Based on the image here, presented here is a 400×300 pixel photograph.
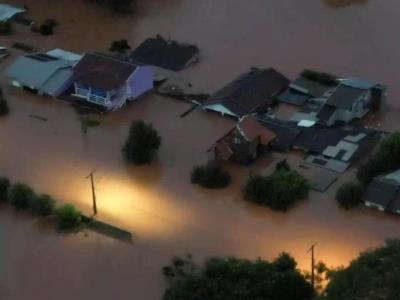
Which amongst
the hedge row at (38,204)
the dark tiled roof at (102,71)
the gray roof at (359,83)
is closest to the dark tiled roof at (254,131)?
the gray roof at (359,83)

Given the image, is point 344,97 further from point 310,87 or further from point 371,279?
point 371,279

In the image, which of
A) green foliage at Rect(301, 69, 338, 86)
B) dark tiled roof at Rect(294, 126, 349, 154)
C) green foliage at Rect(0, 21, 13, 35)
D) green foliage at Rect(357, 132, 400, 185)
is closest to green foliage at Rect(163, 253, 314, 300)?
green foliage at Rect(357, 132, 400, 185)

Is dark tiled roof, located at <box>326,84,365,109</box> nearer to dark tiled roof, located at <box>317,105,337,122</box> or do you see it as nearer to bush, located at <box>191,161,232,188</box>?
dark tiled roof, located at <box>317,105,337,122</box>

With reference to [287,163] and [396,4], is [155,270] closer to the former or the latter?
[287,163]

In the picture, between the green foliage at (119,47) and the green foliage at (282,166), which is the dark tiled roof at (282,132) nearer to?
the green foliage at (282,166)

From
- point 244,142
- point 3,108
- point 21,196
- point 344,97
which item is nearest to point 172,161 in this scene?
point 244,142

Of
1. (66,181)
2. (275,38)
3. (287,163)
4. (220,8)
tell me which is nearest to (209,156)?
(287,163)
